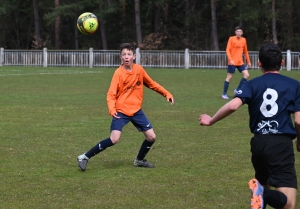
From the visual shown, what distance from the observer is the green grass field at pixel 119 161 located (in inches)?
275

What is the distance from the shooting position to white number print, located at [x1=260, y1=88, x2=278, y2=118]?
5414mm

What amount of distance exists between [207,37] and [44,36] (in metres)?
14.3

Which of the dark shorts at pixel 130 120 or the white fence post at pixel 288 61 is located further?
the white fence post at pixel 288 61

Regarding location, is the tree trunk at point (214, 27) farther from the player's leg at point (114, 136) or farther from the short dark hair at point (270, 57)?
the short dark hair at point (270, 57)

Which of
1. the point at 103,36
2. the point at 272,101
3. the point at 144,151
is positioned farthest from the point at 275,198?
the point at 103,36

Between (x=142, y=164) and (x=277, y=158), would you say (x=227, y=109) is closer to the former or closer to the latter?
(x=277, y=158)

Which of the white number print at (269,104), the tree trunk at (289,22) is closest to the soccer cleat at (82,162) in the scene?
the white number print at (269,104)

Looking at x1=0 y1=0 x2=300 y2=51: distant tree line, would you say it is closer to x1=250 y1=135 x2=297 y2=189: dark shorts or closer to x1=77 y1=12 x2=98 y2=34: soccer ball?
x1=77 y1=12 x2=98 y2=34: soccer ball

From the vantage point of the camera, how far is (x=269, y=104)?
213 inches

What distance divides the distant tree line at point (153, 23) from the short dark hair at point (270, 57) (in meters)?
43.7

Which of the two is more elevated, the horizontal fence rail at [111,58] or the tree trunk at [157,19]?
the tree trunk at [157,19]

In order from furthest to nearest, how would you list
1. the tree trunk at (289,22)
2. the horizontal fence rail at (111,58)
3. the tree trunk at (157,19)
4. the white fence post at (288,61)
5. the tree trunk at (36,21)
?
the tree trunk at (36,21)
the tree trunk at (157,19)
the tree trunk at (289,22)
the horizontal fence rail at (111,58)
the white fence post at (288,61)

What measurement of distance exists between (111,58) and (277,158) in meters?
38.3

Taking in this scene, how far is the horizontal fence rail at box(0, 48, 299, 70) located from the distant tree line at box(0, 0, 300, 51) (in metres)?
7.55
